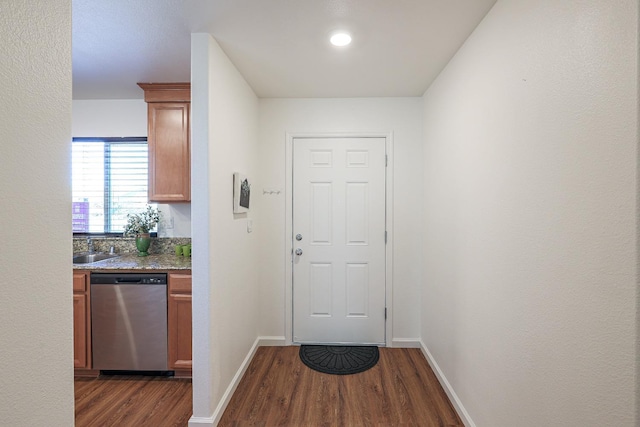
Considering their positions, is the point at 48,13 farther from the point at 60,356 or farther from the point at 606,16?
the point at 606,16

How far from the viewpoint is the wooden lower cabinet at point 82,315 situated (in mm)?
2391

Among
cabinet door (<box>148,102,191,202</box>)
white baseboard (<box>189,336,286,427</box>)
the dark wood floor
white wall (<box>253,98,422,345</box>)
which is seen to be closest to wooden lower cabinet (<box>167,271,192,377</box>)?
white baseboard (<box>189,336,286,427</box>)

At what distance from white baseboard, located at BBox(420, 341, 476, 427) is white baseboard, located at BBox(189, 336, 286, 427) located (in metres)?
1.39

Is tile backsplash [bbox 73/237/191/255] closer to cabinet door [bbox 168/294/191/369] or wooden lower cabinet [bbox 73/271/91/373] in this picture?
wooden lower cabinet [bbox 73/271/91/373]

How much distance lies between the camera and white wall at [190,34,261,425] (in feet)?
6.18

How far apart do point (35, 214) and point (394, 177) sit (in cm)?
270

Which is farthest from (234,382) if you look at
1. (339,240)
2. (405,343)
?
(405,343)

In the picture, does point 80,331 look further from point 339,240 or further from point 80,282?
point 339,240

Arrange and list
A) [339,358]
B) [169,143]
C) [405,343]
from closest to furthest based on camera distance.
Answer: [169,143], [339,358], [405,343]

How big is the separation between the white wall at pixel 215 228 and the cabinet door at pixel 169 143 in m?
0.57

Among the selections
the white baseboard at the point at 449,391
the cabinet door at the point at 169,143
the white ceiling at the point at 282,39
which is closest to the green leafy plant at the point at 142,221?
the cabinet door at the point at 169,143

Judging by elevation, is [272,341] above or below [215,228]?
below

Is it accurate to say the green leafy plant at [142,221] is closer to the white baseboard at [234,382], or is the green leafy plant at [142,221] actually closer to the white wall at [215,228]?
the white wall at [215,228]

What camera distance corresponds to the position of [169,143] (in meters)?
2.69
